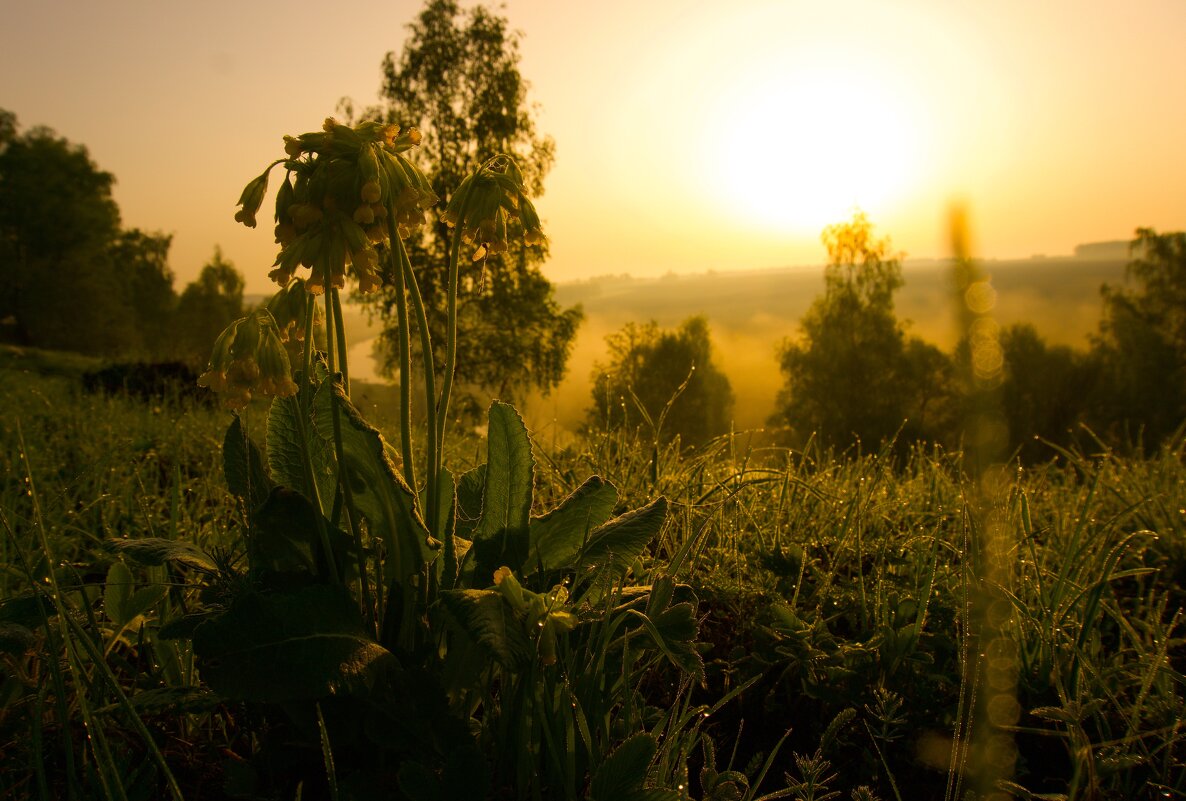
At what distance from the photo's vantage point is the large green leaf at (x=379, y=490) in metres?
1.30

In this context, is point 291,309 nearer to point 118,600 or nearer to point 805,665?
point 118,600

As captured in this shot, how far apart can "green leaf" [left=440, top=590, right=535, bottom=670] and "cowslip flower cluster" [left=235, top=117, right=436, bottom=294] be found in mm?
526

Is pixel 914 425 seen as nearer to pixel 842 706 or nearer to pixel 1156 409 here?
pixel 1156 409

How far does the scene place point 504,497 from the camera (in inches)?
60.1

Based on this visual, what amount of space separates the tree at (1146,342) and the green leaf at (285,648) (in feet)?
103

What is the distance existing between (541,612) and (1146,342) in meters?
34.6

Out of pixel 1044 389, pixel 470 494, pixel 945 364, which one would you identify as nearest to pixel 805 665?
pixel 470 494

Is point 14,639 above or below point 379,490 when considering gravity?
below

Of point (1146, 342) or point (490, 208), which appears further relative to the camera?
point (1146, 342)

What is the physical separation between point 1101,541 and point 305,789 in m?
2.34

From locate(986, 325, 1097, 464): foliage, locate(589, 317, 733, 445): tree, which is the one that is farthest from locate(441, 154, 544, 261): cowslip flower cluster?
locate(986, 325, 1097, 464): foliage

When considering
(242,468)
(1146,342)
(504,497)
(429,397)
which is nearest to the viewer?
(429,397)

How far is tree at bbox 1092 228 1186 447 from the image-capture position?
27312 millimetres

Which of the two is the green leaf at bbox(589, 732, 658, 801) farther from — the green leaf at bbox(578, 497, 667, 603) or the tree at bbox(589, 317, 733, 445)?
the tree at bbox(589, 317, 733, 445)
